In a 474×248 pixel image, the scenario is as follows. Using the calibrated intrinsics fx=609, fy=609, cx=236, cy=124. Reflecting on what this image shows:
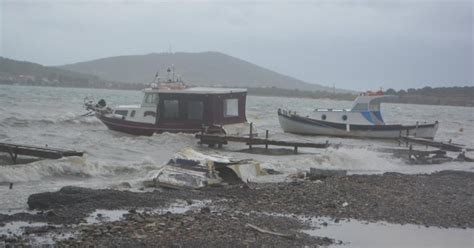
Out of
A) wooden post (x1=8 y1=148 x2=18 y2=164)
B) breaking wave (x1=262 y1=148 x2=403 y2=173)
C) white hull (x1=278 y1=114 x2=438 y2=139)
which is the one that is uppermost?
wooden post (x1=8 y1=148 x2=18 y2=164)

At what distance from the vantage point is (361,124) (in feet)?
134

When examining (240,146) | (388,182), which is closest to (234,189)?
(388,182)

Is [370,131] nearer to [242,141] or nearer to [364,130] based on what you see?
[364,130]

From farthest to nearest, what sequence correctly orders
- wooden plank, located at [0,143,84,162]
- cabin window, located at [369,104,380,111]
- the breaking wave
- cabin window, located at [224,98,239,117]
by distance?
1. cabin window, located at [369,104,380,111]
2. cabin window, located at [224,98,239,117]
3. the breaking wave
4. wooden plank, located at [0,143,84,162]

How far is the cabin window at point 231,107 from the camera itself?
32531 millimetres

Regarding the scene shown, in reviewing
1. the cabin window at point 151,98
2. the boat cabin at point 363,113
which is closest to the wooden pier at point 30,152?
the cabin window at point 151,98

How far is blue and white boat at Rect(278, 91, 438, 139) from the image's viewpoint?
133 ft

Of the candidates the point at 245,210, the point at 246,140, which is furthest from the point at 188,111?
the point at 245,210

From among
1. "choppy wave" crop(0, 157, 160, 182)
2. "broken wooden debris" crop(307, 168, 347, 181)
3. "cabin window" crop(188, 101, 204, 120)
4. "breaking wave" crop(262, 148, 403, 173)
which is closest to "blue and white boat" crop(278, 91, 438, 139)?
"breaking wave" crop(262, 148, 403, 173)

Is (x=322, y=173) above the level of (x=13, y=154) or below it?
below

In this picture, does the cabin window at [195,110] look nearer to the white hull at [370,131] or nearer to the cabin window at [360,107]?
the white hull at [370,131]

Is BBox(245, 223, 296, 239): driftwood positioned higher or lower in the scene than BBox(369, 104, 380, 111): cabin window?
lower

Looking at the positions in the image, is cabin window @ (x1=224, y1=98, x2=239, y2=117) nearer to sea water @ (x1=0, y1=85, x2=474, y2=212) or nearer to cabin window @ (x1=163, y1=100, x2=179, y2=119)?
sea water @ (x1=0, y1=85, x2=474, y2=212)

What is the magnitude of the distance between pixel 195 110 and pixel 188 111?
42 centimetres
